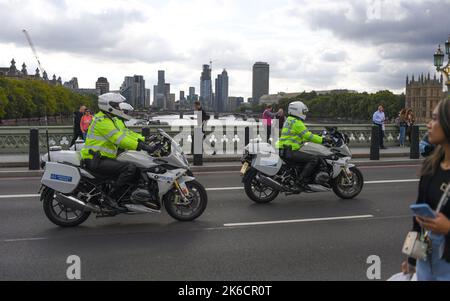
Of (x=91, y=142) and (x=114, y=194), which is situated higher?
(x=91, y=142)

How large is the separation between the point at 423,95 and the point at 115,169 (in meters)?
151

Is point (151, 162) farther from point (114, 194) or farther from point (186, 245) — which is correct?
point (186, 245)

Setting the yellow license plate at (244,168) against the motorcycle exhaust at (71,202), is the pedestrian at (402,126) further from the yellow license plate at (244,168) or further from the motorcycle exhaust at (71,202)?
the motorcycle exhaust at (71,202)

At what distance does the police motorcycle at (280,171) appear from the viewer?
939cm

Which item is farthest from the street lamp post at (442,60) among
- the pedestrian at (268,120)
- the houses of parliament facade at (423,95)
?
the houses of parliament facade at (423,95)

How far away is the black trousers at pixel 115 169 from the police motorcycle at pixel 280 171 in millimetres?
2613

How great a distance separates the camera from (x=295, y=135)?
951 cm

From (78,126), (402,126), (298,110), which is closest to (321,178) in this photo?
(298,110)

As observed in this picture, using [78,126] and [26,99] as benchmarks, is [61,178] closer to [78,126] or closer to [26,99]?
[78,126]
